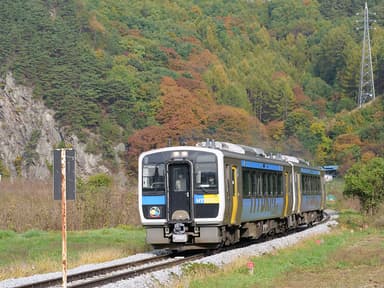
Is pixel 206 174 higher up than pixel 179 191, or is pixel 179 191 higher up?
pixel 206 174

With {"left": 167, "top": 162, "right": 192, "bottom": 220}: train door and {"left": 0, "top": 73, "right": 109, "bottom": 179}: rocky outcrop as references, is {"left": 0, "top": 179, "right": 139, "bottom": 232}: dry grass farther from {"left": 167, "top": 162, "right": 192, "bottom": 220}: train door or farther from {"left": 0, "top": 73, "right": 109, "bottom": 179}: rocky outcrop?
{"left": 0, "top": 73, "right": 109, "bottom": 179}: rocky outcrop

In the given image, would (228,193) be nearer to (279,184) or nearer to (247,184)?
(247,184)

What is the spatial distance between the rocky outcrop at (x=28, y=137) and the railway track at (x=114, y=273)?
56127mm

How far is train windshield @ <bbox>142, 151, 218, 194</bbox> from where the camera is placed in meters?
21.9

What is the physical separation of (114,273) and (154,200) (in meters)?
4.11

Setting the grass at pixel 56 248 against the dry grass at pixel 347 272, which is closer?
the dry grass at pixel 347 272

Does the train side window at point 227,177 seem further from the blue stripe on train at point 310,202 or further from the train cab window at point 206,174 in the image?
the blue stripe on train at point 310,202

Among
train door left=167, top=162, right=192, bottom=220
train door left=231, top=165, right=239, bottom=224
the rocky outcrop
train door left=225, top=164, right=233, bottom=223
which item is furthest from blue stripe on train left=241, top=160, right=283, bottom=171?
the rocky outcrop

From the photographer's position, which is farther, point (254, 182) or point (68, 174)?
point (254, 182)

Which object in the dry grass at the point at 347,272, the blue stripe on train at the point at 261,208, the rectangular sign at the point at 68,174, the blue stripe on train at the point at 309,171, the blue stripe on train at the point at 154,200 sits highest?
the blue stripe on train at the point at 309,171

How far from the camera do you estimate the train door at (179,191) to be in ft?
71.8

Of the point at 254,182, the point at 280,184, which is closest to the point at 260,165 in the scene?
the point at 254,182

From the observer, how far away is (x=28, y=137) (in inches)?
3140

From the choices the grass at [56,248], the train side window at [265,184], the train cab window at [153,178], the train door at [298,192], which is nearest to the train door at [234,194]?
the train cab window at [153,178]
